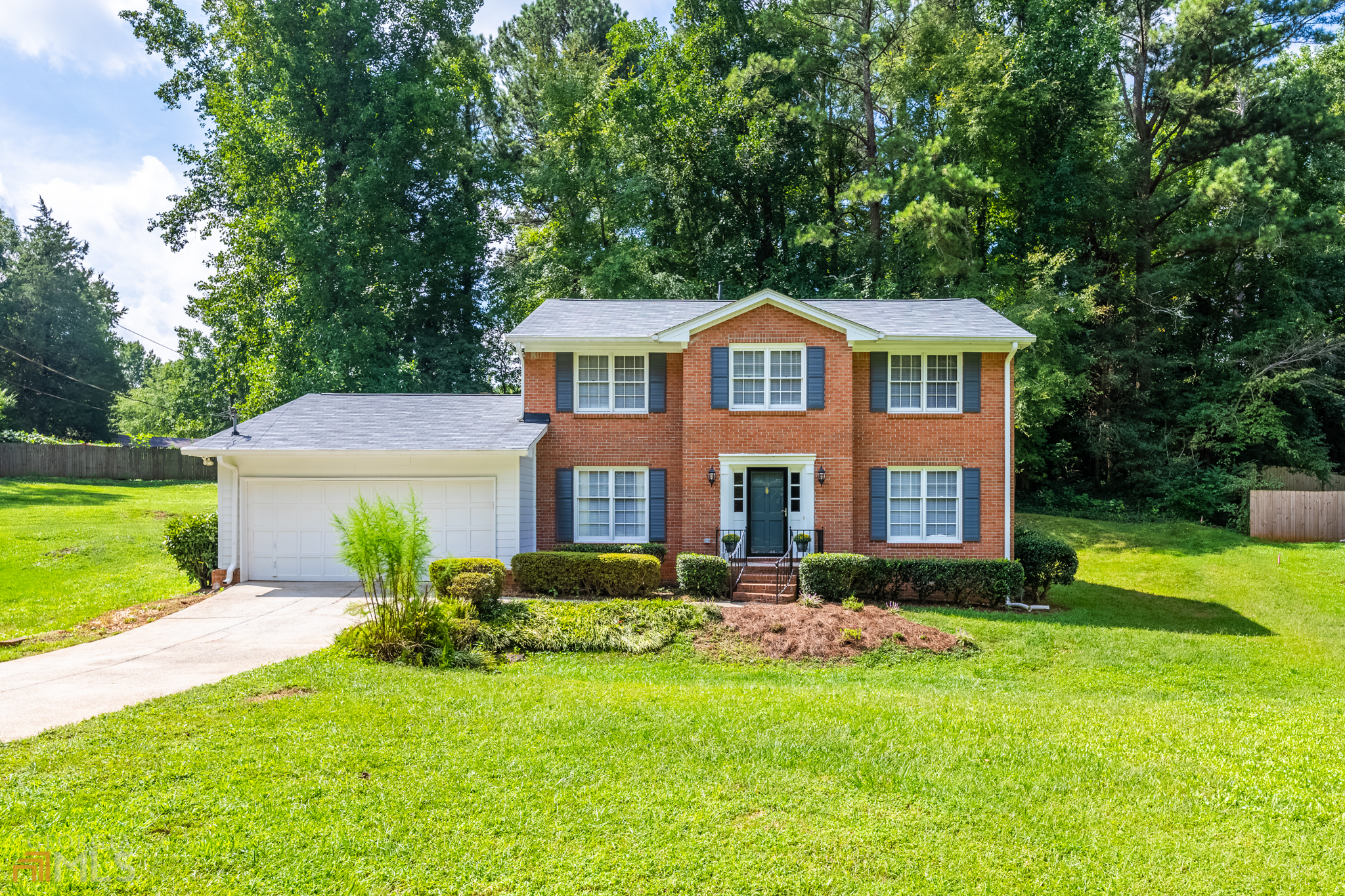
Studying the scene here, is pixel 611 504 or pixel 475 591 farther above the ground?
pixel 611 504

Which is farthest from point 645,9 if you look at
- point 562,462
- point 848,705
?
point 848,705

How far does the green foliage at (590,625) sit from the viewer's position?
10.9 meters

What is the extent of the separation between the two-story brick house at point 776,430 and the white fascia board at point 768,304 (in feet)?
0.11

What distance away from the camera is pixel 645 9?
111 feet

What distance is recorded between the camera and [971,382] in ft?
55.0

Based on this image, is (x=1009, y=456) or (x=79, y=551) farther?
(x=79, y=551)

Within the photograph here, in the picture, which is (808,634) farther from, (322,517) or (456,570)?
(322,517)

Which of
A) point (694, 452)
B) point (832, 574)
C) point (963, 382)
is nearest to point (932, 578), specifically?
point (832, 574)

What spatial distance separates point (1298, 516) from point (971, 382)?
13.9 meters

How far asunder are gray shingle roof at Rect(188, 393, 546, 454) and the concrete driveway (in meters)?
3.00

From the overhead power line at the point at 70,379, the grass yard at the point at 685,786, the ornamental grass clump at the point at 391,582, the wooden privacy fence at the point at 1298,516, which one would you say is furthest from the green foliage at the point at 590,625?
the overhead power line at the point at 70,379

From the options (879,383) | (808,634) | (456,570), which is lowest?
(808,634)

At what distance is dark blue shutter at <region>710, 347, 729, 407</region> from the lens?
16.4 m

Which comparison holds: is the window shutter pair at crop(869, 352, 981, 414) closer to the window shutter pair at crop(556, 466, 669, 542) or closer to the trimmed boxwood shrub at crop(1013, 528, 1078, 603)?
the trimmed boxwood shrub at crop(1013, 528, 1078, 603)
